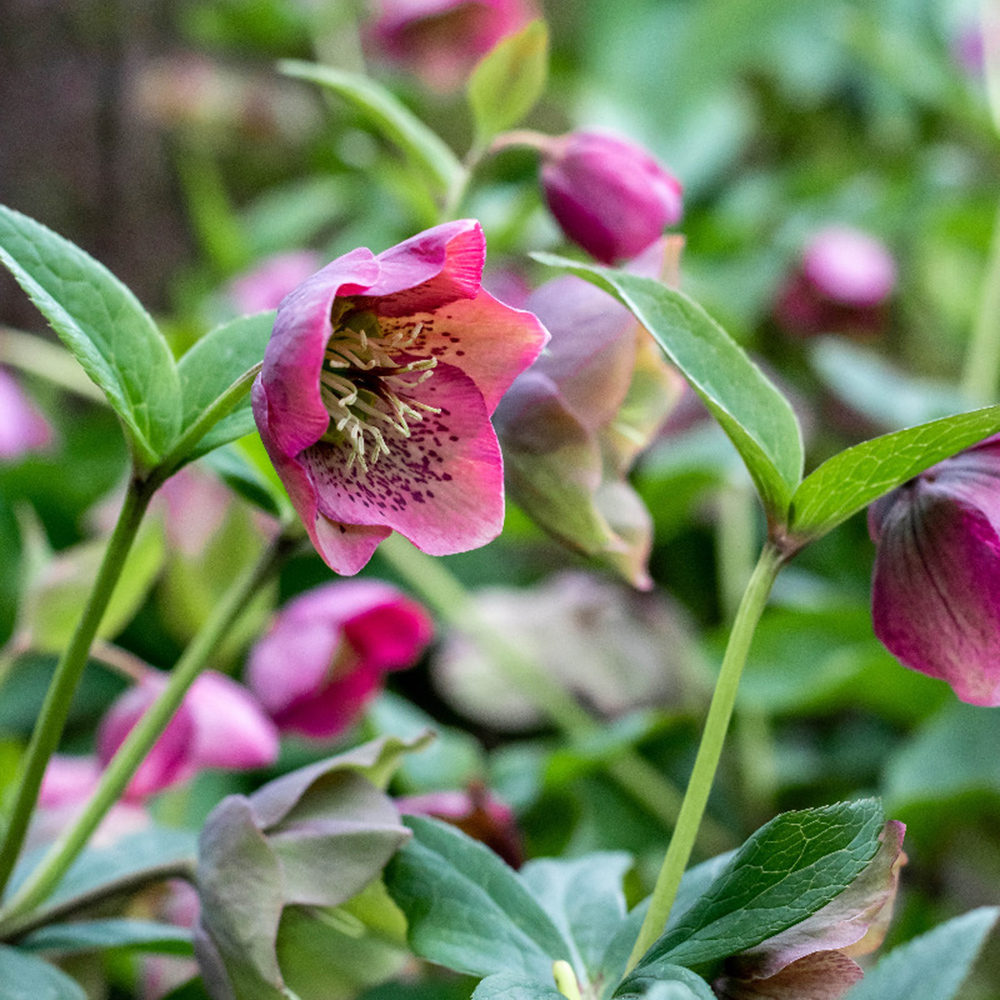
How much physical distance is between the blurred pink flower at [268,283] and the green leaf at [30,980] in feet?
2.16

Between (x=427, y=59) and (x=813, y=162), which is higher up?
(x=427, y=59)

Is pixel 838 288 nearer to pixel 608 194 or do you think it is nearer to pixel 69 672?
pixel 608 194

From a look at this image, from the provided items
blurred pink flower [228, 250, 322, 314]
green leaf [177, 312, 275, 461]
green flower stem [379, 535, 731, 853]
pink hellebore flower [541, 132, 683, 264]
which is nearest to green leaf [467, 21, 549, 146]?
pink hellebore flower [541, 132, 683, 264]

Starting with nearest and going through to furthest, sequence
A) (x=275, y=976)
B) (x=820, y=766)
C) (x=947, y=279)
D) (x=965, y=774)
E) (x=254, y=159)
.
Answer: (x=275, y=976) < (x=965, y=774) < (x=820, y=766) < (x=947, y=279) < (x=254, y=159)

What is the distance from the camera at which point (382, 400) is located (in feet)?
0.99

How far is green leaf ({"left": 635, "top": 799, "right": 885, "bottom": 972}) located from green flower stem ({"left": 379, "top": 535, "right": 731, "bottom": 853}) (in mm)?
471

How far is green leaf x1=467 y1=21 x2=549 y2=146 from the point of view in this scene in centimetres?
41

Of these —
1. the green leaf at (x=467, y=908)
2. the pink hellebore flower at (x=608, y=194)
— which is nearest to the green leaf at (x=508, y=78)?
the pink hellebore flower at (x=608, y=194)

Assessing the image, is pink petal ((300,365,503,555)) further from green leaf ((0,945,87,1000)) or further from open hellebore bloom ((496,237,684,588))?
green leaf ((0,945,87,1000))

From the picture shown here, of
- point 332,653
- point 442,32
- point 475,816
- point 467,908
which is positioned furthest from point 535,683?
point 442,32

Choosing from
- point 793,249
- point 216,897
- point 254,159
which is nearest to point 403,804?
point 216,897

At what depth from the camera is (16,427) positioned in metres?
0.89

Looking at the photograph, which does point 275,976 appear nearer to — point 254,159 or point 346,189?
point 346,189

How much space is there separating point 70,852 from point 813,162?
1.43m
